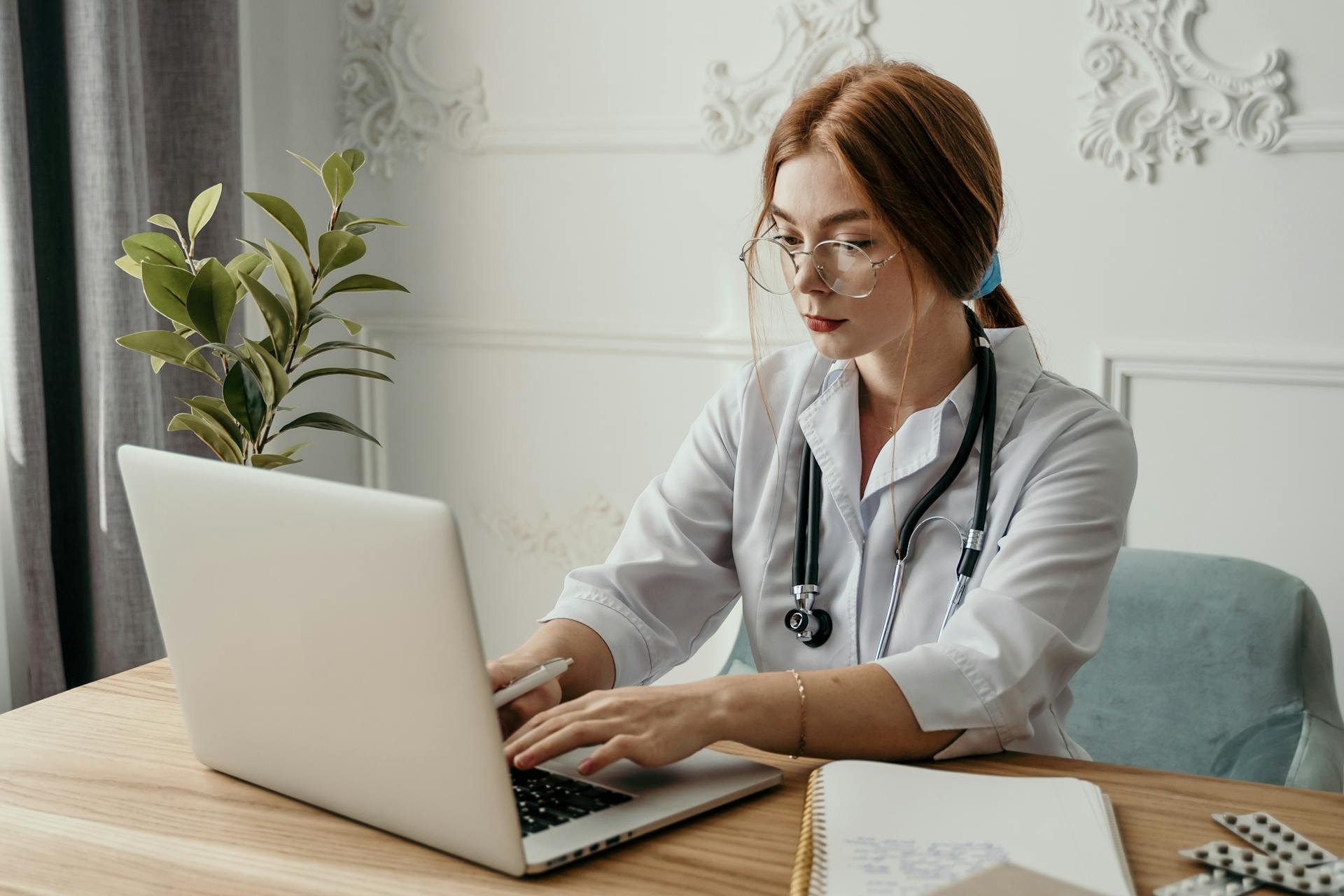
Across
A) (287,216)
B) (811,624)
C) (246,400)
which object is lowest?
(811,624)

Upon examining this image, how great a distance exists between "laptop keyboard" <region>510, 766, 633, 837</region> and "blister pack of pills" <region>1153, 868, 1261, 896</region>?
1.27 ft

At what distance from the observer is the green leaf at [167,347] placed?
1544 millimetres

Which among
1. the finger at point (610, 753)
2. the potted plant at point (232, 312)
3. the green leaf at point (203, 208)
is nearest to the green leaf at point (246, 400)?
the potted plant at point (232, 312)

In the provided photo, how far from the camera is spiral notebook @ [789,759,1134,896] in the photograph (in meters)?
0.82

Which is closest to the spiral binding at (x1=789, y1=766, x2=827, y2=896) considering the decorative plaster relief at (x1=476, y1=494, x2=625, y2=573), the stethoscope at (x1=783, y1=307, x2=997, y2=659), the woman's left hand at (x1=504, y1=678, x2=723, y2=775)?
the woman's left hand at (x1=504, y1=678, x2=723, y2=775)

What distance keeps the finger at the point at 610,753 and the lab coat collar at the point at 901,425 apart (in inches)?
19.8

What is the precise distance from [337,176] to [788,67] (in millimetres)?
1104

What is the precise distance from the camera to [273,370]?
160 centimetres

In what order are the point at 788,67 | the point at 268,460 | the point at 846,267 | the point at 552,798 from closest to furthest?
the point at 552,798, the point at 846,267, the point at 268,460, the point at 788,67

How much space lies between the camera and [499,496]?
2969mm

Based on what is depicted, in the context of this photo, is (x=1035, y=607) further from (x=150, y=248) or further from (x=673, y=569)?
(x=150, y=248)

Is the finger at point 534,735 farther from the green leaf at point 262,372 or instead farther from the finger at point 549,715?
the green leaf at point 262,372

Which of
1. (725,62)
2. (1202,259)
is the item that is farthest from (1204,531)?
(725,62)

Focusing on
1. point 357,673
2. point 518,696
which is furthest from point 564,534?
point 357,673
